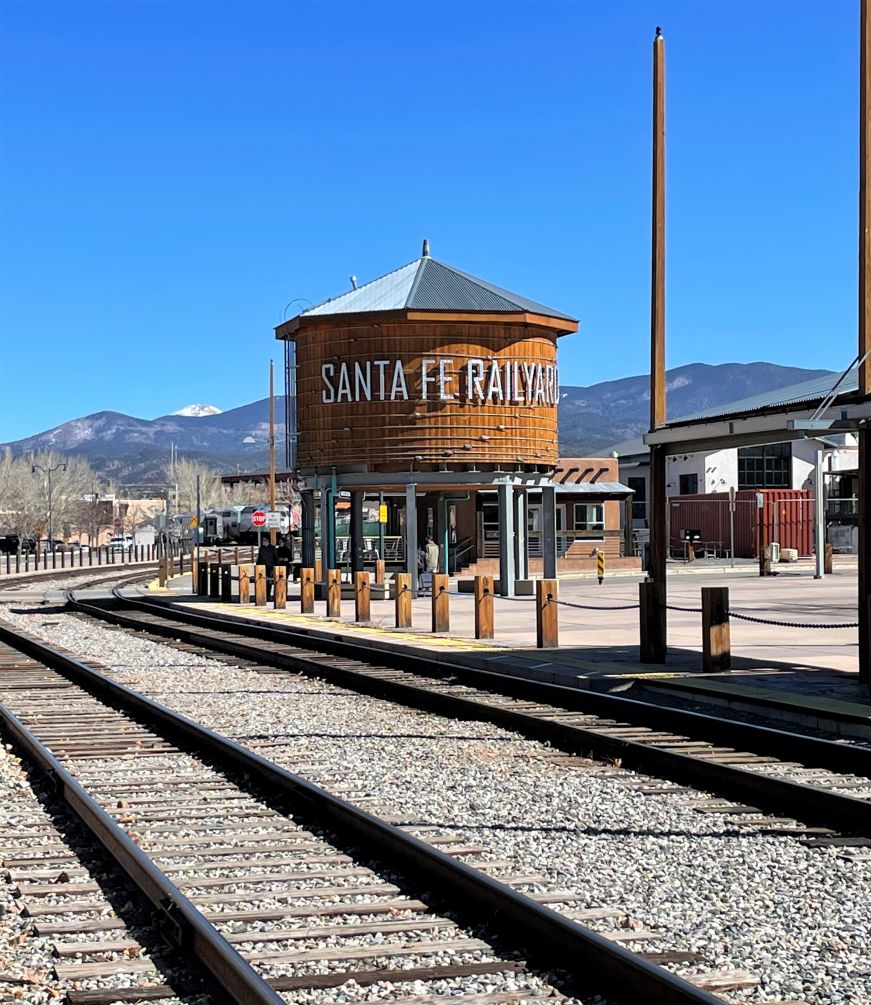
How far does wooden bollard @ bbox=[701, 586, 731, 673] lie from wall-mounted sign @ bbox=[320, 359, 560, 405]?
68.8 feet

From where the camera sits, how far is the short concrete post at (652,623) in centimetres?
1786

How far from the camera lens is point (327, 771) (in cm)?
1070

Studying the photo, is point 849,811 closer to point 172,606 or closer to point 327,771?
point 327,771

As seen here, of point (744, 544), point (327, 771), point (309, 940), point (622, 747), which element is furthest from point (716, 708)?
point (744, 544)

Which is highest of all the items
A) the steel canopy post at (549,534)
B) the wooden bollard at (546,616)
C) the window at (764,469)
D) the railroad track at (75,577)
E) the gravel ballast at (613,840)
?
the window at (764,469)

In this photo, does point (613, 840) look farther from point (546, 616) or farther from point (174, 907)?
point (546, 616)

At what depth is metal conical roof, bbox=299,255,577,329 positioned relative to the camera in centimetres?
3719

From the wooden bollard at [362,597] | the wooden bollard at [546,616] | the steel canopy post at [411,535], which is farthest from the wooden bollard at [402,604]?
the steel canopy post at [411,535]

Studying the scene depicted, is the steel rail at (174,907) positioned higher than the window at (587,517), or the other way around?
the window at (587,517)

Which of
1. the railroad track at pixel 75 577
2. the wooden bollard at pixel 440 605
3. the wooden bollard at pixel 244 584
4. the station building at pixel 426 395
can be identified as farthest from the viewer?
the railroad track at pixel 75 577

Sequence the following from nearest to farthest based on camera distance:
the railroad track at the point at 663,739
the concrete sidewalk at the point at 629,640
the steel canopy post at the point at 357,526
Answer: the railroad track at the point at 663,739
the concrete sidewalk at the point at 629,640
the steel canopy post at the point at 357,526

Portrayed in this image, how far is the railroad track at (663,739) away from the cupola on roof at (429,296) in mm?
17786

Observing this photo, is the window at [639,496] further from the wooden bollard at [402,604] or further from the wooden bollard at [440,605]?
the wooden bollard at [440,605]

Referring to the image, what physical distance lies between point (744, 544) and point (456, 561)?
725 inches
